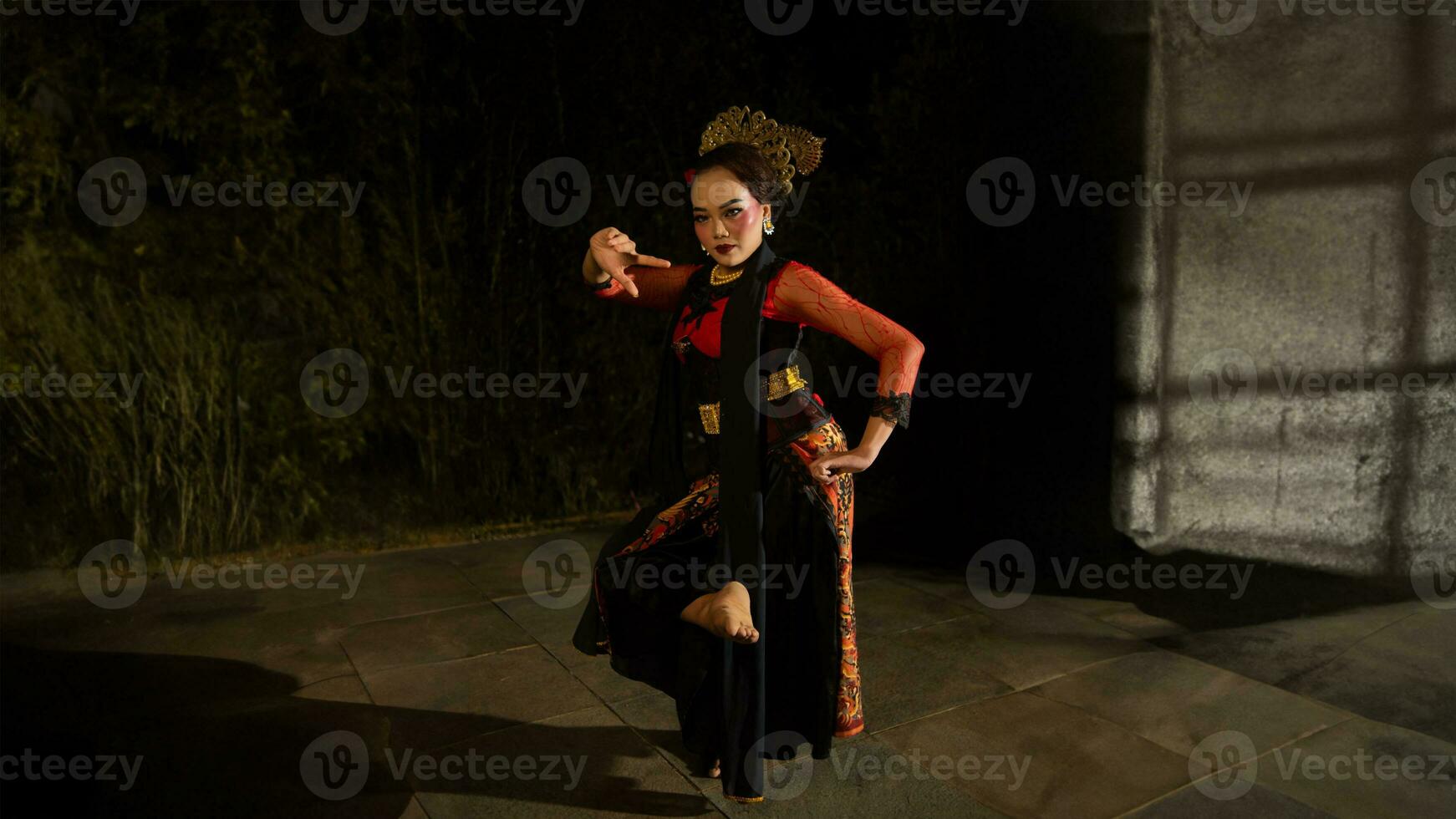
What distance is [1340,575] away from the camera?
4.60 metres

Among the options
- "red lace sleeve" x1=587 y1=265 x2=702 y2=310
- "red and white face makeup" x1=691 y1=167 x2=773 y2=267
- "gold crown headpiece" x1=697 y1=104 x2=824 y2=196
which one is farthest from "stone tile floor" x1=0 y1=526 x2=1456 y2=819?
"gold crown headpiece" x1=697 y1=104 x2=824 y2=196

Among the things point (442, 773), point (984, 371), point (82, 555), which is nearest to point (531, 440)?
point (82, 555)

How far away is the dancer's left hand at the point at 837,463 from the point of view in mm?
2447

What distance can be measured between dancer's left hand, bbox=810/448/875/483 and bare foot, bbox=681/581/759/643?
37cm

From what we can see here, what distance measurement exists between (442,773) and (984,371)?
3368 mm

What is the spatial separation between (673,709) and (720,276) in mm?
1616

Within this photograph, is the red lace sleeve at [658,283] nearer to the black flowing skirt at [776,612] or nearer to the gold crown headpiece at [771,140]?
the gold crown headpiece at [771,140]

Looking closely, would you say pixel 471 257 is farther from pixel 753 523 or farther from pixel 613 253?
pixel 753 523

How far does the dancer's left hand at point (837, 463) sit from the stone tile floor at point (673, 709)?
103 cm

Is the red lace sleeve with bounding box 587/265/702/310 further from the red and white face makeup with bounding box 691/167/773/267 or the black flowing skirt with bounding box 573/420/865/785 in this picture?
the black flowing skirt with bounding box 573/420/865/785

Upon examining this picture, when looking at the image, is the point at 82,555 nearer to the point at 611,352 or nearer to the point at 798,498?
the point at 611,352

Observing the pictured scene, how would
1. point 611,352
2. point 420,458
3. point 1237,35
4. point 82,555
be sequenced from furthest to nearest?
point 611,352, point 420,458, point 82,555, point 1237,35

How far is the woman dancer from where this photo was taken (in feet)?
8.52

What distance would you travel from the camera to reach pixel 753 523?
260cm
